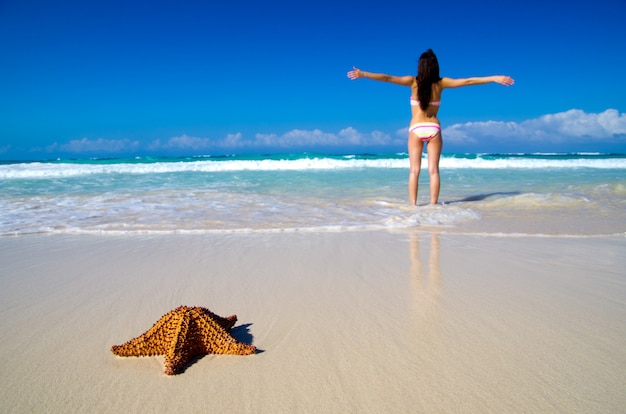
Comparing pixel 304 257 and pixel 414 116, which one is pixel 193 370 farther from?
pixel 414 116

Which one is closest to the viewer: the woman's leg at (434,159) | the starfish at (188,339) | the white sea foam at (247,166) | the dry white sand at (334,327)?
the dry white sand at (334,327)

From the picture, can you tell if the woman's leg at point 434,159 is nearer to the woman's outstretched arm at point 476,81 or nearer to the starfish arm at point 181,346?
the woman's outstretched arm at point 476,81

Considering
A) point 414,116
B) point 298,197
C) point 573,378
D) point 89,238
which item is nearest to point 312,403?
point 573,378

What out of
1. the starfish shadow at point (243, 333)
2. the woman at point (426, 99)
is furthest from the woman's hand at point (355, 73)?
the starfish shadow at point (243, 333)

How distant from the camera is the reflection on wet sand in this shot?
2.36 meters

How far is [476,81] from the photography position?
5805 mm

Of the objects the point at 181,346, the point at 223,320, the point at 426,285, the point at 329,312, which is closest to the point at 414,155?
the point at 426,285

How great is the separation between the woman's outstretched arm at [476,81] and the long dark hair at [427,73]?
0.49ft

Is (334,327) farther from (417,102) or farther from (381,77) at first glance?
(417,102)

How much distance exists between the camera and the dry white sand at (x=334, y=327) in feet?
5.38

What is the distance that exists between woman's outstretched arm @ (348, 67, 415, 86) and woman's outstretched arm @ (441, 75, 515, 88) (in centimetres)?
55

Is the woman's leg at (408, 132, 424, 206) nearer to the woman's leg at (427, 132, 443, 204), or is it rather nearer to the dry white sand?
the woman's leg at (427, 132, 443, 204)

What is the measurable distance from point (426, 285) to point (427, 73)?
4029 millimetres

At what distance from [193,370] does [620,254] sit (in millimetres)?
4131
